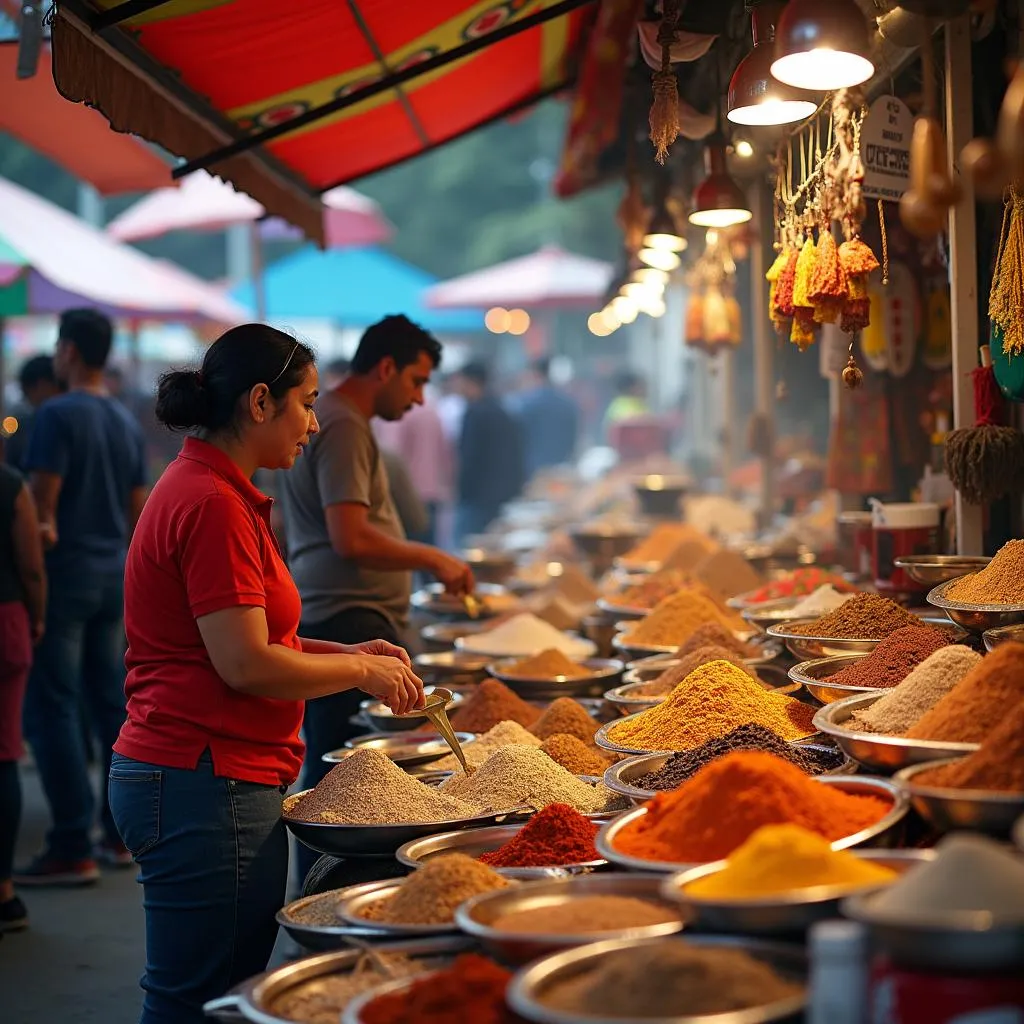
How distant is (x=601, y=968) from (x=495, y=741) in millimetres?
1410

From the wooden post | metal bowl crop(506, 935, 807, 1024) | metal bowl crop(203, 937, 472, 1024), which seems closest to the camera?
metal bowl crop(506, 935, 807, 1024)

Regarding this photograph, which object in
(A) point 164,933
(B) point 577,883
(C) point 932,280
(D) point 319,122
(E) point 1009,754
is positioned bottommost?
(A) point 164,933

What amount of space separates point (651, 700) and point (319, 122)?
2.34 m

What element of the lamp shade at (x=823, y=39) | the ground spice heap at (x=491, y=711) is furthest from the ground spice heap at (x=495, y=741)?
the lamp shade at (x=823, y=39)

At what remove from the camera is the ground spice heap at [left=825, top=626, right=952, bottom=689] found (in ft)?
7.87

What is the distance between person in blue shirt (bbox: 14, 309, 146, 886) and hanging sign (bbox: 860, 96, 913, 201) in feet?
9.69

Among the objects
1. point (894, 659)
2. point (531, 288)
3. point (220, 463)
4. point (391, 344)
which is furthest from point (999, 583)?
point (531, 288)

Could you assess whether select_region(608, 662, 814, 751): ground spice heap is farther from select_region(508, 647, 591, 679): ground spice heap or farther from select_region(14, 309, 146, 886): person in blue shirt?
select_region(14, 309, 146, 886): person in blue shirt

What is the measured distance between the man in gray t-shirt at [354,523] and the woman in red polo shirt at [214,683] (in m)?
1.29

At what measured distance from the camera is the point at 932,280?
431 centimetres

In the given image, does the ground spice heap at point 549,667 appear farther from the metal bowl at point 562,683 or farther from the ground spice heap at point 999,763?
the ground spice heap at point 999,763

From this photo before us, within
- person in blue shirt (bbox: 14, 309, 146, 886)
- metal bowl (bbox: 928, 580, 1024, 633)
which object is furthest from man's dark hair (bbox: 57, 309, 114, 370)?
metal bowl (bbox: 928, 580, 1024, 633)

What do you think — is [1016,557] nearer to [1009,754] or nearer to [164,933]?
[1009,754]

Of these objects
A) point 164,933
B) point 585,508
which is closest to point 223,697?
point 164,933
